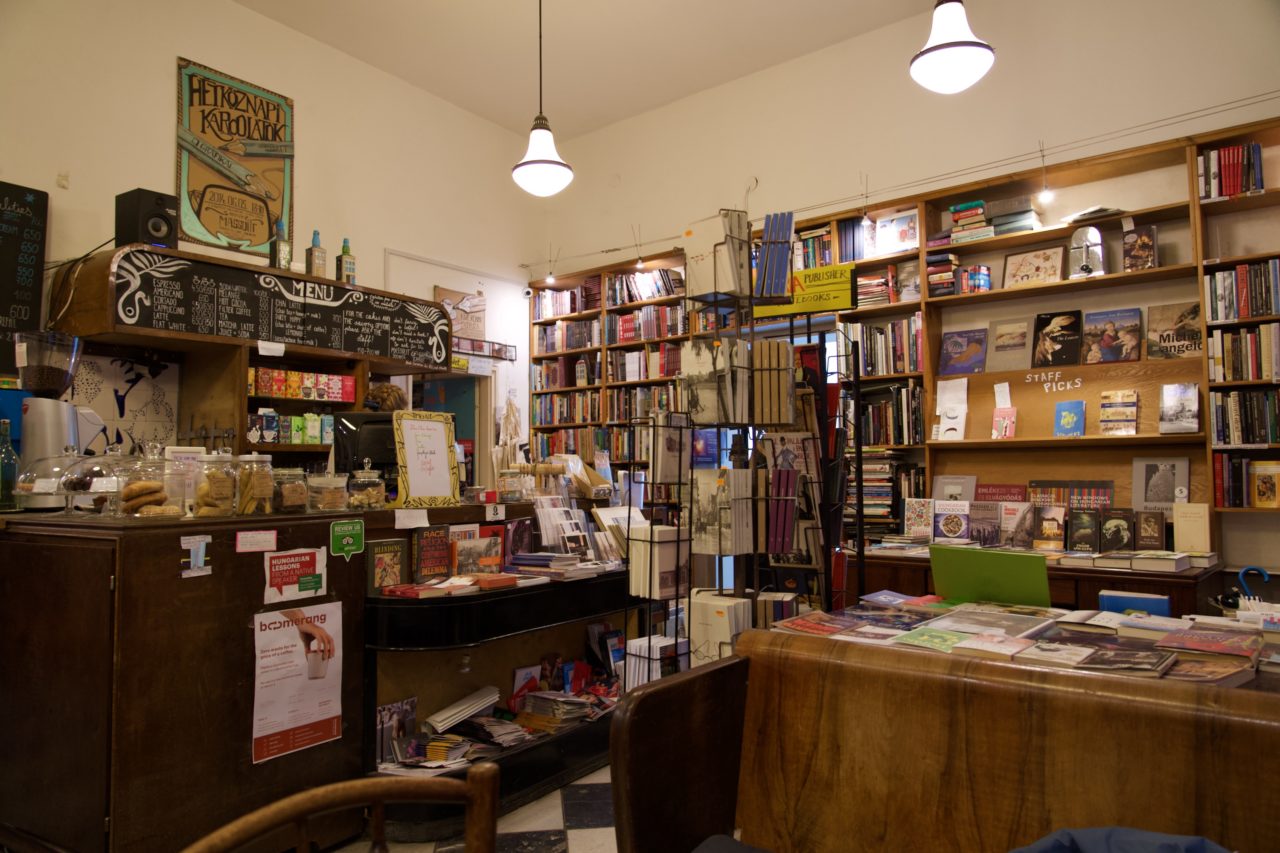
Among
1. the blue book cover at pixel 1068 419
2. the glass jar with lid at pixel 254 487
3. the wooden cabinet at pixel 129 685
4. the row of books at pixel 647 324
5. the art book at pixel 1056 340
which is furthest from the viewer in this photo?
the row of books at pixel 647 324

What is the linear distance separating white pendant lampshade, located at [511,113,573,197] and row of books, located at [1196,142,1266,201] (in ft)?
11.8

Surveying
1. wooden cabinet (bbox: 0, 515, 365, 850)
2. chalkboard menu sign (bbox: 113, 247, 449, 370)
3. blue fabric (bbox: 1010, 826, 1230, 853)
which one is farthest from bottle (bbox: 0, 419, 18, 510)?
blue fabric (bbox: 1010, 826, 1230, 853)

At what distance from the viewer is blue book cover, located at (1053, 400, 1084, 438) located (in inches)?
177

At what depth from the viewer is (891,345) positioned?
17.1ft

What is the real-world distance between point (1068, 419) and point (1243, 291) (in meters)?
1.04

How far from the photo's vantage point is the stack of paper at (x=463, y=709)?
3.09 m

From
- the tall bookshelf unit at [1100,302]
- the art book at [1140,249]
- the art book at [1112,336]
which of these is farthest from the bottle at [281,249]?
the art book at [1140,249]

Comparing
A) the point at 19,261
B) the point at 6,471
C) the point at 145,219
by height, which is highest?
the point at 145,219

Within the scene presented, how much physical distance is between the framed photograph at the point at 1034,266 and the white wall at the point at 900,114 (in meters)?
0.61

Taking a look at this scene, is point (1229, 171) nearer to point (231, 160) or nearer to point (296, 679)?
point (296, 679)

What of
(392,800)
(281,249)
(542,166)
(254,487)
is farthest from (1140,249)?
(281,249)

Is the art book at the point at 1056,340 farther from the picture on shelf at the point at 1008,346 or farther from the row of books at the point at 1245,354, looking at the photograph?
the row of books at the point at 1245,354

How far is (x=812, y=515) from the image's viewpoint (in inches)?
108

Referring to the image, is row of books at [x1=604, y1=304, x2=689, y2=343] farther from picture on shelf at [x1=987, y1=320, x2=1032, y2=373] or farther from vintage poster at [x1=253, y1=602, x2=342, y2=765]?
vintage poster at [x1=253, y1=602, x2=342, y2=765]
